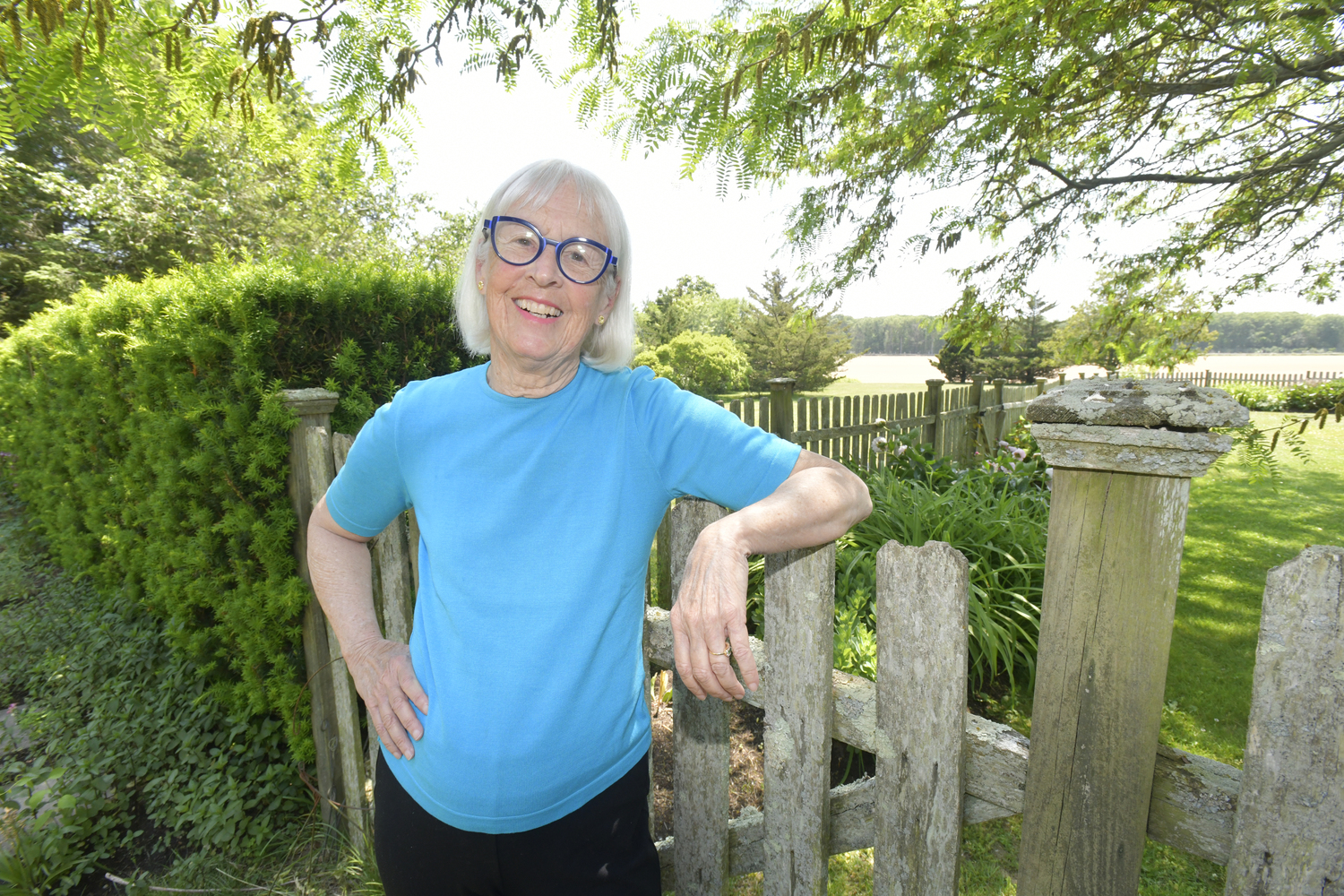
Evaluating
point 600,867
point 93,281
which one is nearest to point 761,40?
point 600,867

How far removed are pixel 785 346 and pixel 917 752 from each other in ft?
116

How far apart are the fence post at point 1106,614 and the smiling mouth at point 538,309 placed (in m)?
0.95

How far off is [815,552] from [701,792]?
2.56 ft

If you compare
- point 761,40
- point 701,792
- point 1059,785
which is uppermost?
point 761,40

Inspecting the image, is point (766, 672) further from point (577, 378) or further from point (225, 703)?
point (225, 703)

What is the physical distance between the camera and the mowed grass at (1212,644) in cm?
262

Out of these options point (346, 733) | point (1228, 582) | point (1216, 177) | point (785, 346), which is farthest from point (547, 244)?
point (785, 346)

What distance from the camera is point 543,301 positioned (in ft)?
4.55

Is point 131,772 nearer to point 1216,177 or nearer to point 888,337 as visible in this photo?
point 1216,177

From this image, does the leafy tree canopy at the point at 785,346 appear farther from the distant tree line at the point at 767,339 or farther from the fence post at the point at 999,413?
the fence post at the point at 999,413

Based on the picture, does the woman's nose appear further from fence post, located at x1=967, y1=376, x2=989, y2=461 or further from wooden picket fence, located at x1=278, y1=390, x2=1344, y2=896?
fence post, located at x1=967, y1=376, x2=989, y2=461

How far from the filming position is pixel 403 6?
2.67m

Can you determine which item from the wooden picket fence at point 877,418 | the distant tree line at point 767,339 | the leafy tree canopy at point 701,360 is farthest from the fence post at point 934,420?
the distant tree line at point 767,339

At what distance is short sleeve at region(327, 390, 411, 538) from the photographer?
1432 millimetres
